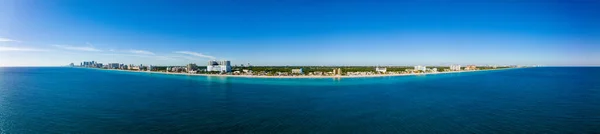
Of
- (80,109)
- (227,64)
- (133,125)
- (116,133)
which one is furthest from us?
(227,64)

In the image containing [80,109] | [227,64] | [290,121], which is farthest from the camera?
[227,64]

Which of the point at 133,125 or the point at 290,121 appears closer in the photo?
the point at 133,125

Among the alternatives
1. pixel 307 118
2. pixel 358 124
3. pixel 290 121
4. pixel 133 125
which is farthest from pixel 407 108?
pixel 133 125

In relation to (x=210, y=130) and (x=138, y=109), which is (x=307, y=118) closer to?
(x=210, y=130)

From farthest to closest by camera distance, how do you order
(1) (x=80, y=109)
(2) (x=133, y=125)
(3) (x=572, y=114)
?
(1) (x=80, y=109) < (3) (x=572, y=114) < (2) (x=133, y=125)

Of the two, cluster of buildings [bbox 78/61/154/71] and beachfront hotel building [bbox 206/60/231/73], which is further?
cluster of buildings [bbox 78/61/154/71]

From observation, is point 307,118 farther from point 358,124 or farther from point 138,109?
point 138,109

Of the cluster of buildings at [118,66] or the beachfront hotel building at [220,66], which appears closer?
the beachfront hotel building at [220,66]

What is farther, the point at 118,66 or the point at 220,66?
the point at 118,66

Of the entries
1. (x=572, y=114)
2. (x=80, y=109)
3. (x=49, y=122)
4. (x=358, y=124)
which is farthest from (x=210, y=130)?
(x=572, y=114)
